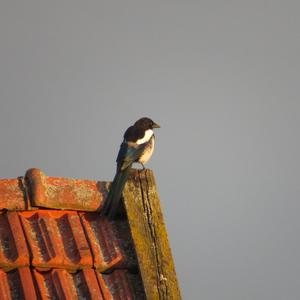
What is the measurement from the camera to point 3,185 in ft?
21.1

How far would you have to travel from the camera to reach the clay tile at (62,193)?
255 inches

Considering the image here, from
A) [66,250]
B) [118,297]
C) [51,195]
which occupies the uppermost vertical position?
[51,195]

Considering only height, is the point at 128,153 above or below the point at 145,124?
below

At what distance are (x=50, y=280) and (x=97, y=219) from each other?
72cm

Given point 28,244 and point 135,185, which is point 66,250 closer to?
point 28,244

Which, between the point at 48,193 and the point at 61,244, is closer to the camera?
the point at 61,244

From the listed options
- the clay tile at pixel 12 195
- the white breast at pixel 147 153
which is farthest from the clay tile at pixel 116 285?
the white breast at pixel 147 153

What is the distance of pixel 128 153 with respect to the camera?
31.6 ft

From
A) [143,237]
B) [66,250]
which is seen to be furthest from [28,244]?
[143,237]

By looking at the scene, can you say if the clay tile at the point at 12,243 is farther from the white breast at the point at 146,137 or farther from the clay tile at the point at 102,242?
the white breast at the point at 146,137

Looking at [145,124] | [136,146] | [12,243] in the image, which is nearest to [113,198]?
[12,243]

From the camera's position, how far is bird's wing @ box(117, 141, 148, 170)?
8570 millimetres

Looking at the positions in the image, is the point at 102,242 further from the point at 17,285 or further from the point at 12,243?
the point at 17,285

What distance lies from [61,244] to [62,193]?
0.38 metres
